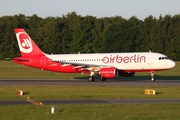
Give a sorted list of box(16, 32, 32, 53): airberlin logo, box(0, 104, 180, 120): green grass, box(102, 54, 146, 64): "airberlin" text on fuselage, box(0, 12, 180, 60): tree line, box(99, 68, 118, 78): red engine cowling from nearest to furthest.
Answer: box(0, 104, 180, 120): green grass < box(99, 68, 118, 78): red engine cowling < box(102, 54, 146, 64): "airberlin" text on fuselage < box(16, 32, 32, 53): airberlin logo < box(0, 12, 180, 60): tree line

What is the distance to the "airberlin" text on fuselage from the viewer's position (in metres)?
51.5

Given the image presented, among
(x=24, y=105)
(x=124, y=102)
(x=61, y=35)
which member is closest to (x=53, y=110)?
(x=24, y=105)

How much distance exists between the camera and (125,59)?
170 ft

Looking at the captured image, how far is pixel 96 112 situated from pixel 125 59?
93.4 feet

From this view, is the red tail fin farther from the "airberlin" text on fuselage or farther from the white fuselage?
the "airberlin" text on fuselage

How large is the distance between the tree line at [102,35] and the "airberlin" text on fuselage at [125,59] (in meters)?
68.1

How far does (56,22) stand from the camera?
13562cm

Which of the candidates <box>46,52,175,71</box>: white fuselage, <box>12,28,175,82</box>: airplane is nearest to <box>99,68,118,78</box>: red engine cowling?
<box>12,28,175,82</box>: airplane

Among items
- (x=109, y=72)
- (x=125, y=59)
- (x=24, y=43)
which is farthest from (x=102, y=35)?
(x=109, y=72)

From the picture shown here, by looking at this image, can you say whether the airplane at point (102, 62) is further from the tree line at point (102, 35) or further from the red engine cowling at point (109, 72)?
the tree line at point (102, 35)

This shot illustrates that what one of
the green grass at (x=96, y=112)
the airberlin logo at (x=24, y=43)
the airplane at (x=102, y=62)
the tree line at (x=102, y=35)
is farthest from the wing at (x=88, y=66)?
the tree line at (x=102, y=35)

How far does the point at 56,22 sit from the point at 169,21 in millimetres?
32490

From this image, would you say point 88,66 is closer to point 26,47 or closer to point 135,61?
point 135,61

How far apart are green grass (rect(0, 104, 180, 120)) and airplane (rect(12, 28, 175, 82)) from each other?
2376cm
